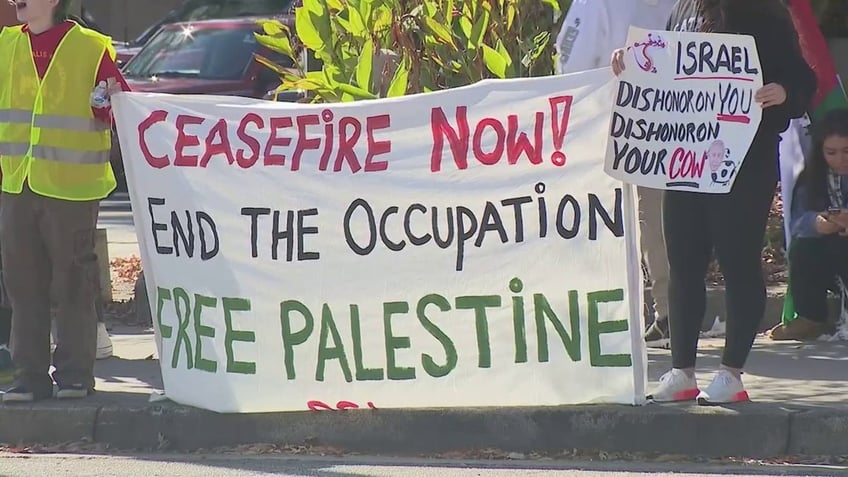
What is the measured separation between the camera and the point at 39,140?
6.18 meters

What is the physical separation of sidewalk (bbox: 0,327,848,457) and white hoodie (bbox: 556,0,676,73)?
5.08ft

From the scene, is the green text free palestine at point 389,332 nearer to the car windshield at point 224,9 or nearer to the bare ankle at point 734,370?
the bare ankle at point 734,370

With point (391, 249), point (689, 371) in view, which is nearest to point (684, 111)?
point (689, 371)

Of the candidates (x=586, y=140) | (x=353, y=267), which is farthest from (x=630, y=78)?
(x=353, y=267)

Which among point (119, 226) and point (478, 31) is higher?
point (478, 31)

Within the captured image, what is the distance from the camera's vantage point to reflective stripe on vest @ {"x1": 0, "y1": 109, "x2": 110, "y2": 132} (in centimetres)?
618

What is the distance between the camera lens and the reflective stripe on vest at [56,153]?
6172mm

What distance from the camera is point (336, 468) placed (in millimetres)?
5656

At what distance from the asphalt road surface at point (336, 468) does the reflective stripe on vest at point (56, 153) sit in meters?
1.17

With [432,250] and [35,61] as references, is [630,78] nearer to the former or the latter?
[432,250]

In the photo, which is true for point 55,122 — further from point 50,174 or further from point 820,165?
point 820,165

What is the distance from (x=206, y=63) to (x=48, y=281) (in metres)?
8.88

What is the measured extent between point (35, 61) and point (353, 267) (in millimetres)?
1541

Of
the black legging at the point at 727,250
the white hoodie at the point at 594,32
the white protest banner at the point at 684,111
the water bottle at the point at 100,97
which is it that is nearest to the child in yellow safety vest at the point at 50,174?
the water bottle at the point at 100,97
